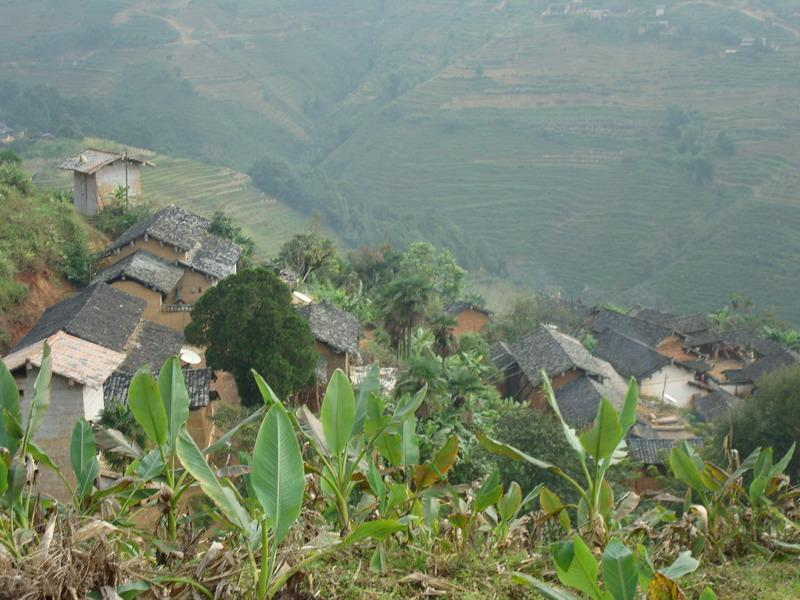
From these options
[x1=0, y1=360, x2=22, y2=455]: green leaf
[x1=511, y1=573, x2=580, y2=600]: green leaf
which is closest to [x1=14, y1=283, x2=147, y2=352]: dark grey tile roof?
[x1=0, y1=360, x2=22, y2=455]: green leaf

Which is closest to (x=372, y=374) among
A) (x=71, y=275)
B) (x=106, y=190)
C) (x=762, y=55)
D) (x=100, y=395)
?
(x=100, y=395)

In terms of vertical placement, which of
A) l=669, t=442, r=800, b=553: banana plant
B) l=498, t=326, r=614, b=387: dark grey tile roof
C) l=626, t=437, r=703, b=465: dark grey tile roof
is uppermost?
l=669, t=442, r=800, b=553: banana plant

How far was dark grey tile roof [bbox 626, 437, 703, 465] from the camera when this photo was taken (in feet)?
→ 64.7

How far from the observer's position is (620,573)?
2660 mm

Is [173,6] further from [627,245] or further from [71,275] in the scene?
[71,275]

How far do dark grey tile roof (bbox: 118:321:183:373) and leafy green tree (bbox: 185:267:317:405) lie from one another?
2.15 feet

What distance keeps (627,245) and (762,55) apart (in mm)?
32602

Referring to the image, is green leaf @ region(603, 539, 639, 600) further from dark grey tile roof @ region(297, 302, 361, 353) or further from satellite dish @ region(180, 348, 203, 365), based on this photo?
dark grey tile roof @ region(297, 302, 361, 353)

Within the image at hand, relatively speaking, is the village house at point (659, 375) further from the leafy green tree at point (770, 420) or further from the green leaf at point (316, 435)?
the green leaf at point (316, 435)

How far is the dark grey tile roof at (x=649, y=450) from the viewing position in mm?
19734

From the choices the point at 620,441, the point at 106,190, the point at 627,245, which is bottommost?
the point at 627,245

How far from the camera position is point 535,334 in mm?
28906

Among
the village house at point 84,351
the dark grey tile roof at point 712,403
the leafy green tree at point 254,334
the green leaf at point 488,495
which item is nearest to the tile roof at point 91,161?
the village house at point 84,351

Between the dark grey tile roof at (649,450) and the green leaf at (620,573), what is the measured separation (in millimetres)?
17454
